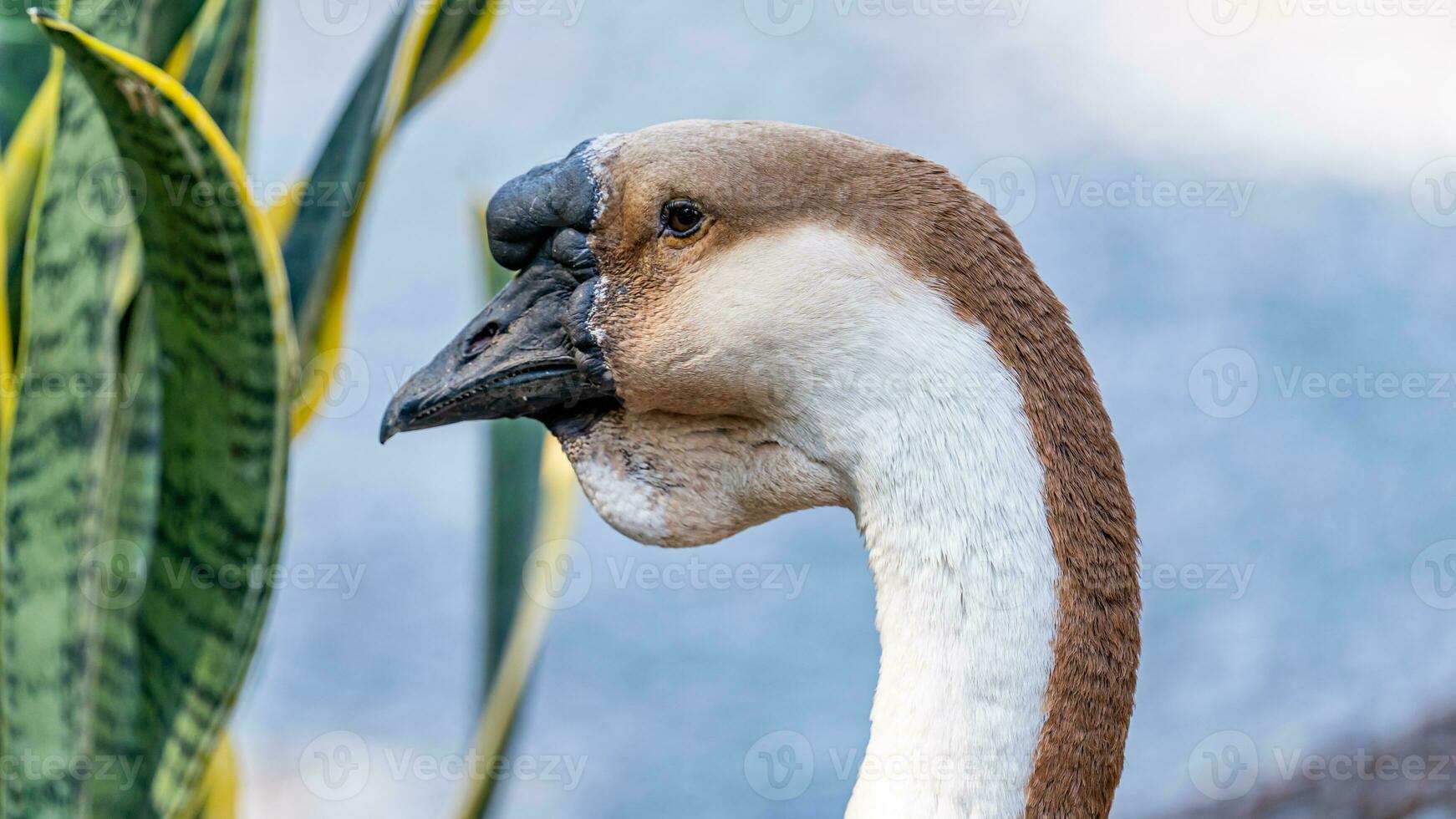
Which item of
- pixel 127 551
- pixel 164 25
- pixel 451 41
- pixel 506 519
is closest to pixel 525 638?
pixel 506 519

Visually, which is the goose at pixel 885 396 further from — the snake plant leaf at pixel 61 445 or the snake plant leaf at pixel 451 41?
the snake plant leaf at pixel 451 41

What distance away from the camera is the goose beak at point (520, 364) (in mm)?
1015

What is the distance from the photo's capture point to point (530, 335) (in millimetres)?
1022

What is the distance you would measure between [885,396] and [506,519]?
4.43ft

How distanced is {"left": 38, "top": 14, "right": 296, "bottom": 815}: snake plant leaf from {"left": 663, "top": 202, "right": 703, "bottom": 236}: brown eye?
22.5 inches

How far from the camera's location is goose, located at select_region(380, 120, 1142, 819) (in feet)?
2.93

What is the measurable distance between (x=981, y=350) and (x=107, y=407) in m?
1.11

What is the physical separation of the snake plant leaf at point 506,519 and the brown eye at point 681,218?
1.22m

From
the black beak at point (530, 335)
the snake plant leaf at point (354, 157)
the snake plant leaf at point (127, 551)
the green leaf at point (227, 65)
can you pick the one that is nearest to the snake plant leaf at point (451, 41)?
the snake plant leaf at point (354, 157)

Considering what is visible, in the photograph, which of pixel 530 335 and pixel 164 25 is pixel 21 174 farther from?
pixel 530 335

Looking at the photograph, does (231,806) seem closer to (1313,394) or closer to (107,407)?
(107,407)

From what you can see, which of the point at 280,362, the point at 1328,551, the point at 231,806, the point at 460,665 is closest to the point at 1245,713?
the point at 1328,551

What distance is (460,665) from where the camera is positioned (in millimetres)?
3564

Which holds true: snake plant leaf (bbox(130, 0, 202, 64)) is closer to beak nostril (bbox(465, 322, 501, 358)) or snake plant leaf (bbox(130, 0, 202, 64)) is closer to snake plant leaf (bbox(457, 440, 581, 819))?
beak nostril (bbox(465, 322, 501, 358))
